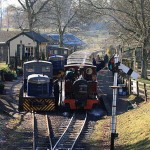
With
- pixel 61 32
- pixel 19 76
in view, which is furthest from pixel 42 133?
pixel 61 32

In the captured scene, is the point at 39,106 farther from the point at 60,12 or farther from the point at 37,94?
the point at 60,12

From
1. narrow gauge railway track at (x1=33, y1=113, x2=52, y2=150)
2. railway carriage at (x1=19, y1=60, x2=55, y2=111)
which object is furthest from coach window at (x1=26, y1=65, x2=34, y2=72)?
narrow gauge railway track at (x1=33, y1=113, x2=52, y2=150)

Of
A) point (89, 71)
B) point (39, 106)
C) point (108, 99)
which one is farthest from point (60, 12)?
point (39, 106)

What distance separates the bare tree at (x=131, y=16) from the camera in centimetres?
3528

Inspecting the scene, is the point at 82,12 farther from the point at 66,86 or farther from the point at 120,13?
the point at 66,86

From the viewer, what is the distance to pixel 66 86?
23.2 metres

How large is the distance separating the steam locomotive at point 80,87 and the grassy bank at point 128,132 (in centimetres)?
265

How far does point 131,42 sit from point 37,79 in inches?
713

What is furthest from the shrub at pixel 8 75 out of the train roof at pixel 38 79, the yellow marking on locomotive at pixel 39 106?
the yellow marking on locomotive at pixel 39 106

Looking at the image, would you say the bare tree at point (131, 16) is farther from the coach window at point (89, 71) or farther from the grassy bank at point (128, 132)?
the grassy bank at point (128, 132)

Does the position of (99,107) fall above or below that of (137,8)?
below

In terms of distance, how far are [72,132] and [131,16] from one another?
20.1 m

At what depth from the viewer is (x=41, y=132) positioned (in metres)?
17.7

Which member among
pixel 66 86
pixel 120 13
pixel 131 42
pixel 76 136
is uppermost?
pixel 120 13
